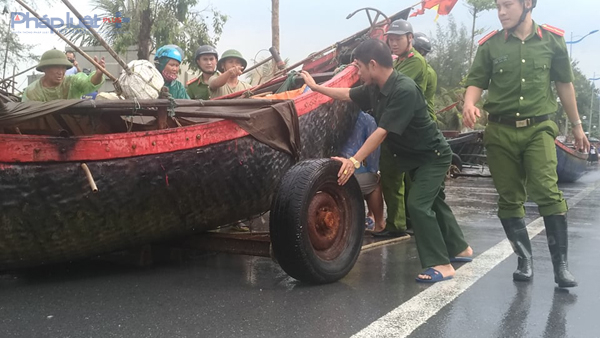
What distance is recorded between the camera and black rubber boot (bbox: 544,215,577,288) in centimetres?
360

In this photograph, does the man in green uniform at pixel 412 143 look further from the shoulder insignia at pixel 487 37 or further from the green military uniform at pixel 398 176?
the green military uniform at pixel 398 176

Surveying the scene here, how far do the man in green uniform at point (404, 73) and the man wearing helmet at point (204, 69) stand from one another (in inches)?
64.2

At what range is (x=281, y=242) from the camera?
3.40m

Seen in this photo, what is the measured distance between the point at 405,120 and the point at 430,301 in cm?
107

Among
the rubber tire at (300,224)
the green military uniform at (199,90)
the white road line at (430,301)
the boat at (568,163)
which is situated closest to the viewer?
the white road line at (430,301)

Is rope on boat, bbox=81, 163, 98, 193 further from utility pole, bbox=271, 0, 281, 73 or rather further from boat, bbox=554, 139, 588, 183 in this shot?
utility pole, bbox=271, 0, 281, 73

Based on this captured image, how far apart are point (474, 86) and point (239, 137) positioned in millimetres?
1576

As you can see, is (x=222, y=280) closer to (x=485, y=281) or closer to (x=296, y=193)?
(x=296, y=193)

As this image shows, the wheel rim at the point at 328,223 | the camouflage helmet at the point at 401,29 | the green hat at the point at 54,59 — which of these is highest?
the camouflage helmet at the point at 401,29

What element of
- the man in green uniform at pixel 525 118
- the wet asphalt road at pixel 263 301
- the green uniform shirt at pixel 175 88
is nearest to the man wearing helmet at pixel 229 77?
the green uniform shirt at pixel 175 88

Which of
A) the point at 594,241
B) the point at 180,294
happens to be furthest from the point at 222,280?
the point at 594,241

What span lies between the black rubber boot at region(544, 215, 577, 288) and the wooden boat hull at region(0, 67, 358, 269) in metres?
1.74

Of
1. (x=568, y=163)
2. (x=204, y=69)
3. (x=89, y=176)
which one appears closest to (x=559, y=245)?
(x=89, y=176)

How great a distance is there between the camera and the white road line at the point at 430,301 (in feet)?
9.41
